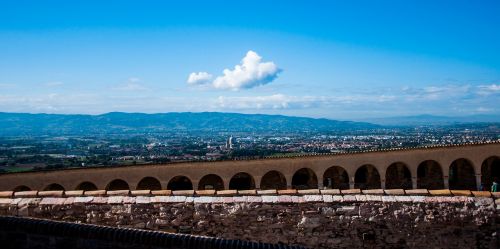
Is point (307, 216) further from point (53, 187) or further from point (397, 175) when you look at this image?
point (53, 187)

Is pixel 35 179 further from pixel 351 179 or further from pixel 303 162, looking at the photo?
pixel 351 179

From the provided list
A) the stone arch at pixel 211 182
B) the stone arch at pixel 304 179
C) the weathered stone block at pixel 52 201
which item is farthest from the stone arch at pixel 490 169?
the weathered stone block at pixel 52 201

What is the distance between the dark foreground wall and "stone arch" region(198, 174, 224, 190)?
21.4 meters

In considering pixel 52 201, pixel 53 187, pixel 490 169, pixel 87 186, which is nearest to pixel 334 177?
pixel 490 169

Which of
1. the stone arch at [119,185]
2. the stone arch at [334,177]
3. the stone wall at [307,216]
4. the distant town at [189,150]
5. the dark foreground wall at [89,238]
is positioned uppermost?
the dark foreground wall at [89,238]

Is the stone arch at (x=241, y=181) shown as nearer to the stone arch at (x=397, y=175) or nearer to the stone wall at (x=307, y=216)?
the stone arch at (x=397, y=175)

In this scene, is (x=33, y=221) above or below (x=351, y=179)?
above

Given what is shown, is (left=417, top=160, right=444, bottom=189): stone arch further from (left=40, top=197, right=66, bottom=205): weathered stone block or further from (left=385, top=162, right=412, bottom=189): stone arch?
(left=40, top=197, right=66, bottom=205): weathered stone block

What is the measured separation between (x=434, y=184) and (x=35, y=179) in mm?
21658

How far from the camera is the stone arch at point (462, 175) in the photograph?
2691cm

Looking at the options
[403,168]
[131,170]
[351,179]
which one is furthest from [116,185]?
[403,168]

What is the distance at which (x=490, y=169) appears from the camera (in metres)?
26.9

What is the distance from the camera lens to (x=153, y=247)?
6117mm

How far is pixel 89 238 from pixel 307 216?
4548mm
